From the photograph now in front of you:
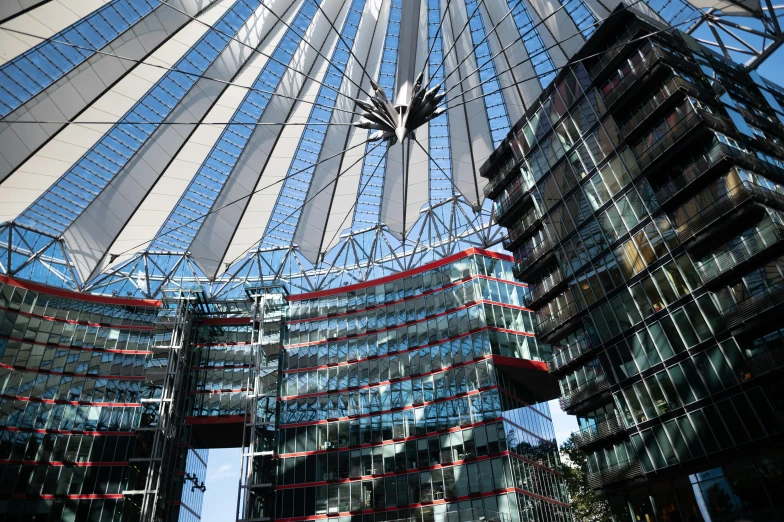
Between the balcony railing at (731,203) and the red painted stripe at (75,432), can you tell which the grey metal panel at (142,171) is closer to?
the red painted stripe at (75,432)

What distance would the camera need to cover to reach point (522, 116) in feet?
141

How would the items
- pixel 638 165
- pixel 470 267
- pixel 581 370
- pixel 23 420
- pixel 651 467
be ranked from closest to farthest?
1. pixel 651 467
2. pixel 638 165
3. pixel 581 370
4. pixel 23 420
5. pixel 470 267

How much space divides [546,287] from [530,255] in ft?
9.74

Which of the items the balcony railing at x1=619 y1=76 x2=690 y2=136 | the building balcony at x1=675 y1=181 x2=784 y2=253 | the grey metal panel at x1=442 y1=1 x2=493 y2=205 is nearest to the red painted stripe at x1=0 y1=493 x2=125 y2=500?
the grey metal panel at x1=442 y1=1 x2=493 y2=205

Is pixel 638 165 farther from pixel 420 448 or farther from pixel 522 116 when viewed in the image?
pixel 420 448

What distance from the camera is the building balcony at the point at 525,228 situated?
41247 millimetres

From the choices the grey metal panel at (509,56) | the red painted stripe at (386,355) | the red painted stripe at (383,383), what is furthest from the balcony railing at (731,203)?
the red painted stripe at (386,355)

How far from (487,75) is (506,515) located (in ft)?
107

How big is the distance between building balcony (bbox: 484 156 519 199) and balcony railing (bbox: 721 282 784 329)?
1946cm

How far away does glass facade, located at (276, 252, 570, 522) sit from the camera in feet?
161

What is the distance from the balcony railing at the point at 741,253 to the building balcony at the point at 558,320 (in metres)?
8.82

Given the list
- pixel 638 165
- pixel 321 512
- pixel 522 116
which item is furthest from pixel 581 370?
pixel 321 512

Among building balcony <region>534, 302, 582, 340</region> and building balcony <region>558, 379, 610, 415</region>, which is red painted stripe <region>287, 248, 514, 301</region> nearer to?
building balcony <region>534, 302, 582, 340</region>


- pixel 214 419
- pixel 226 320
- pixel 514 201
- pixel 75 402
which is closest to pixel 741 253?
pixel 514 201
